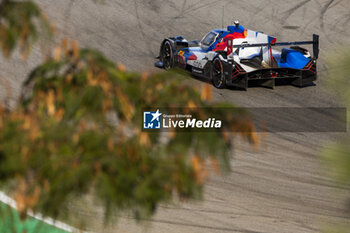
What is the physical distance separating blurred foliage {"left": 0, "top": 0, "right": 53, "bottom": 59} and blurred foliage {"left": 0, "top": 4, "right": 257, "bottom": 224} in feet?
0.04

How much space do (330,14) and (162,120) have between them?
21.5m

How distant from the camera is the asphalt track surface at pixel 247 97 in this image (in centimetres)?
982

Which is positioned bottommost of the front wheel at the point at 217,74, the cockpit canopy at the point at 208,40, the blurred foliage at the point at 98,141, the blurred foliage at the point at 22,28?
the blurred foliage at the point at 98,141

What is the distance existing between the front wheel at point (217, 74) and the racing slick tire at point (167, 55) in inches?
57.4

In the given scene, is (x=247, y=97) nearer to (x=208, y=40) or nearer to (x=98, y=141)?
(x=208, y=40)

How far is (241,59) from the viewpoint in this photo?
15016 mm

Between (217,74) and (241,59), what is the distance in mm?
880

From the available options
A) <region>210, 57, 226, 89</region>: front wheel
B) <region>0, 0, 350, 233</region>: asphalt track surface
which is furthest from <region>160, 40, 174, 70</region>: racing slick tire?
<region>210, 57, 226, 89</region>: front wheel

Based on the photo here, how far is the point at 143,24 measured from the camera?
21672mm

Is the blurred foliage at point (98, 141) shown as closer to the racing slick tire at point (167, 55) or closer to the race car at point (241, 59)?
the race car at point (241, 59)

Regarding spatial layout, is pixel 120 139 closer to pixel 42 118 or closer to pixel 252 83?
pixel 42 118

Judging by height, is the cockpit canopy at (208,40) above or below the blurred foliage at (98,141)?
above

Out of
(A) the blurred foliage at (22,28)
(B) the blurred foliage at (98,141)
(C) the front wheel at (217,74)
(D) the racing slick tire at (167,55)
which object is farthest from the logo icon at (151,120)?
(D) the racing slick tire at (167,55)

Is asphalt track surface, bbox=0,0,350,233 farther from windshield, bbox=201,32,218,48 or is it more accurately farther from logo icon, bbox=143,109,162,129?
windshield, bbox=201,32,218,48
